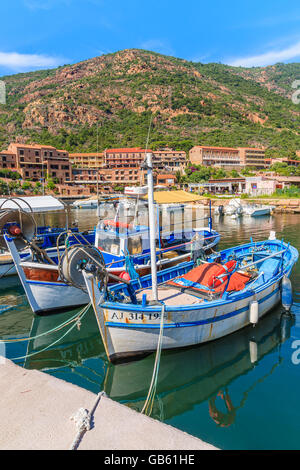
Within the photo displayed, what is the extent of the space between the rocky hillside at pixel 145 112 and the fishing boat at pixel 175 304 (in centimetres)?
10407

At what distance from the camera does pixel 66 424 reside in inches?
184

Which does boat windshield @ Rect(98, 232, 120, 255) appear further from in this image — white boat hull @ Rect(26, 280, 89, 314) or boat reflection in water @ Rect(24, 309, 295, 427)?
boat reflection in water @ Rect(24, 309, 295, 427)

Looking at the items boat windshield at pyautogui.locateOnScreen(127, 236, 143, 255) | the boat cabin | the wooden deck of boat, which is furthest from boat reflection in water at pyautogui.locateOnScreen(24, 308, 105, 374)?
boat windshield at pyautogui.locateOnScreen(127, 236, 143, 255)

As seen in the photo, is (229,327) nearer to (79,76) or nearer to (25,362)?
(25,362)

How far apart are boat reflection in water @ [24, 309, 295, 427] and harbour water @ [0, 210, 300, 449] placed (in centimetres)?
2

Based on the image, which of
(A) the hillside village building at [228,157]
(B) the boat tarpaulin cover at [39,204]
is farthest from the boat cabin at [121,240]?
(A) the hillside village building at [228,157]

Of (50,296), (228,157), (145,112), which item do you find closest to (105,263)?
(50,296)

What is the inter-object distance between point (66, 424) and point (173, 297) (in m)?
5.23

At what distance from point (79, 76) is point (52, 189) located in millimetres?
147067

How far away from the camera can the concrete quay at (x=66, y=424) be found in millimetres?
4277

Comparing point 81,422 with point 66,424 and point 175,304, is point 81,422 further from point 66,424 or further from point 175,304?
point 175,304

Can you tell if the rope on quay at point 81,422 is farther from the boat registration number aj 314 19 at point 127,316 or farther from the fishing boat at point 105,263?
the fishing boat at point 105,263

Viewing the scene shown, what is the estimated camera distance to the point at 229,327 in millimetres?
9406
